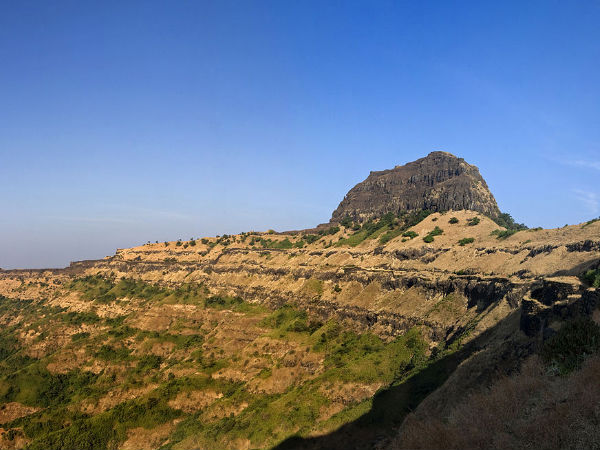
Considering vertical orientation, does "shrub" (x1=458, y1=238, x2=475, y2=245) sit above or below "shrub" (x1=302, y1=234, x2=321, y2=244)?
below

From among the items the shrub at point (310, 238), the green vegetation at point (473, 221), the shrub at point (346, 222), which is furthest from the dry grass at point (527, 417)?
the shrub at point (346, 222)

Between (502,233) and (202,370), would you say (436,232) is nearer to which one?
(502,233)

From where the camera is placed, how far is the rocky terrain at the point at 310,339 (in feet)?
126

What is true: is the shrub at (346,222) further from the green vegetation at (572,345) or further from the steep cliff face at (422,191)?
the green vegetation at (572,345)

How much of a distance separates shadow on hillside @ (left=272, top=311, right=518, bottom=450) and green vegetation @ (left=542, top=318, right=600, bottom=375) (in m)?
13.6

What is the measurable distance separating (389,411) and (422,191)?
114m

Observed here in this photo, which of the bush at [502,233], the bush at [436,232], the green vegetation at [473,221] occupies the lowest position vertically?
the bush at [502,233]

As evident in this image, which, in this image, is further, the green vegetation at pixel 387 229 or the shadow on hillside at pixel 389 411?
the green vegetation at pixel 387 229

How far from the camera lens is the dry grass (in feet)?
55.1

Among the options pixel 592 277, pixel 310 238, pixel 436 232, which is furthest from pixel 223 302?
pixel 592 277

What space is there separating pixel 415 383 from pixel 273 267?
68237 millimetres

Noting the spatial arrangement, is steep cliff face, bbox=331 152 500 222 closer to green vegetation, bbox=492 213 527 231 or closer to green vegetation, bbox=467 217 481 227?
green vegetation, bbox=492 213 527 231

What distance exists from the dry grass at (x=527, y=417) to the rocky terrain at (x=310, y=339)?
868mm

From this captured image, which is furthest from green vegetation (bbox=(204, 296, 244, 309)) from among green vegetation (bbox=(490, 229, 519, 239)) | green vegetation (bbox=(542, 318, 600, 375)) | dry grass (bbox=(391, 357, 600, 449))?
green vegetation (bbox=(542, 318, 600, 375))
